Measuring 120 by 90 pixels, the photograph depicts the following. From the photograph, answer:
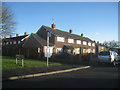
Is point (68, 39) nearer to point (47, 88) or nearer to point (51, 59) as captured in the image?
point (51, 59)

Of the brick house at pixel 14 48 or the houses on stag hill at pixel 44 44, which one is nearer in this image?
the houses on stag hill at pixel 44 44

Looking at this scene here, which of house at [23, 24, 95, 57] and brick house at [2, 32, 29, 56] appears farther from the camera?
brick house at [2, 32, 29, 56]

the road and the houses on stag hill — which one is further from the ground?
the houses on stag hill

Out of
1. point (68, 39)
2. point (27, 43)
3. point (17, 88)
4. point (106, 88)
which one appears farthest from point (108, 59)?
point (27, 43)

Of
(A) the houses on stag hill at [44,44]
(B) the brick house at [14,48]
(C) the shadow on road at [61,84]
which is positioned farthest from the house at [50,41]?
(C) the shadow on road at [61,84]

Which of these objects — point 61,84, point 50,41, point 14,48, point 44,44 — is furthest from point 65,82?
point 14,48

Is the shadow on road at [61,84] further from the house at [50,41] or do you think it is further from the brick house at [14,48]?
A: the brick house at [14,48]

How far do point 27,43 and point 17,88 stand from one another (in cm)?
2385

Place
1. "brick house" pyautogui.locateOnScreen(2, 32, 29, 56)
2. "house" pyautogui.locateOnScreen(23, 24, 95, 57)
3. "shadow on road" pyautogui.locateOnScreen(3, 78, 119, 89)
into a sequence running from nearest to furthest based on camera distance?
"shadow on road" pyautogui.locateOnScreen(3, 78, 119, 89) → "house" pyautogui.locateOnScreen(23, 24, 95, 57) → "brick house" pyautogui.locateOnScreen(2, 32, 29, 56)

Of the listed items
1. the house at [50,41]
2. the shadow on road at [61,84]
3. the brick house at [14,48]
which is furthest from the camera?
the brick house at [14,48]

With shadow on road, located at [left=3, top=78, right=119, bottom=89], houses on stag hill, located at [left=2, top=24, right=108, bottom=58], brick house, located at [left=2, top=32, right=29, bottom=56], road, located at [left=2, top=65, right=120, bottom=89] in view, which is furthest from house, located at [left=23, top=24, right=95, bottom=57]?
shadow on road, located at [left=3, top=78, right=119, bottom=89]

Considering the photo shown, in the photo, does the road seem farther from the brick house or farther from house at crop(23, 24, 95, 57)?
the brick house

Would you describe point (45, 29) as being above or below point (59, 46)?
above

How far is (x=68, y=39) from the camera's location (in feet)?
100
